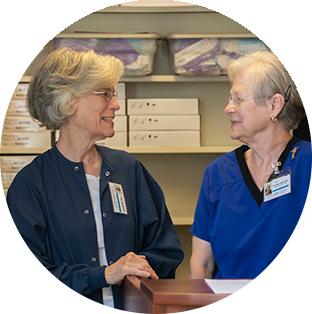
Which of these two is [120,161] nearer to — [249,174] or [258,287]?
[249,174]

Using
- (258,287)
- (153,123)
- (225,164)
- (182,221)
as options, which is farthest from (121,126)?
(258,287)

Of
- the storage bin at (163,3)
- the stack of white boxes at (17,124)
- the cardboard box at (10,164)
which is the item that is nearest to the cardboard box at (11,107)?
the stack of white boxes at (17,124)

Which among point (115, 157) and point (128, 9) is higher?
point (128, 9)

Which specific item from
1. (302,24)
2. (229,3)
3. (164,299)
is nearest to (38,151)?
(229,3)

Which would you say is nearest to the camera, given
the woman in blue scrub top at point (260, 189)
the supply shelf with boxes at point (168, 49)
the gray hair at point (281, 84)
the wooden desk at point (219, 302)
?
the wooden desk at point (219, 302)

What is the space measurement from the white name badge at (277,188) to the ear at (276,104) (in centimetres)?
23

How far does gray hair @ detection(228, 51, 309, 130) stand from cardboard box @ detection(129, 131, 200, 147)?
98cm

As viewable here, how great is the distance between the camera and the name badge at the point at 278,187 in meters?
1.20

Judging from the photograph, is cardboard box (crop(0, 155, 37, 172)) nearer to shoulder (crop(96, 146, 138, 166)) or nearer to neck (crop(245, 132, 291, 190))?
shoulder (crop(96, 146, 138, 166))

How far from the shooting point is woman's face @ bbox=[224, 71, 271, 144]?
4.29ft

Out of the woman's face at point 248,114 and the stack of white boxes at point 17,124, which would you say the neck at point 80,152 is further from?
the stack of white boxes at point 17,124

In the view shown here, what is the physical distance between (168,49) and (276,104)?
1300mm

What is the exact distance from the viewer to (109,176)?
1.31m

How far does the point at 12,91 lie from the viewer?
2230 mm
